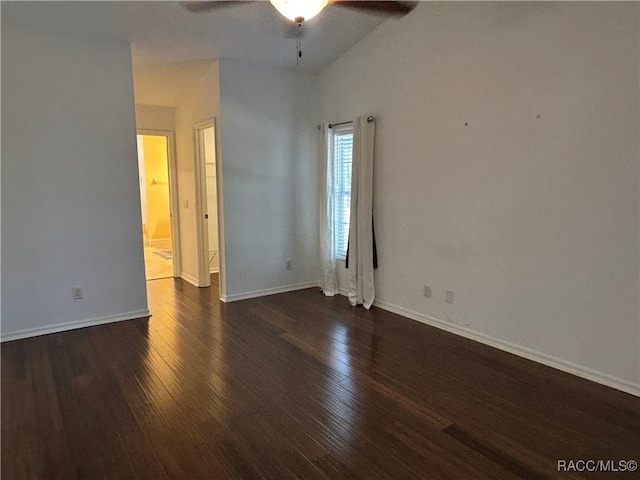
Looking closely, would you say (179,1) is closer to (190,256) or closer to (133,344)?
(133,344)

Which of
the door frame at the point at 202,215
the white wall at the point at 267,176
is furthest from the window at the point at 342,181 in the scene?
the door frame at the point at 202,215

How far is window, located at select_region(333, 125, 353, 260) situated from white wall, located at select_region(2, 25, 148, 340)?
2180mm

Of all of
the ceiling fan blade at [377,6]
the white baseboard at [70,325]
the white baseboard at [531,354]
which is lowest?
the white baseboard at [70,325]

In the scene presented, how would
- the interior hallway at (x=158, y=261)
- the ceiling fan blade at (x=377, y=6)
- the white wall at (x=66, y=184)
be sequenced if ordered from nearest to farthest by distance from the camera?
1. the ceiling fan blade at (x=377, y=6)
2. the white wall at (x=66, y=184)
3. the interior hallway at (x=158, y=261)

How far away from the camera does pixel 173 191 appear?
19.8ft

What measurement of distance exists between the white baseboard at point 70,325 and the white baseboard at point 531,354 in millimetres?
2670

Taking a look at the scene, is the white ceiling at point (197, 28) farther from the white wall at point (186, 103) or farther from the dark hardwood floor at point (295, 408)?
the dark hardwood floor at point (295, 408)

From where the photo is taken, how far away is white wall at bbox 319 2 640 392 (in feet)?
8.86

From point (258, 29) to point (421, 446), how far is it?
147 inches

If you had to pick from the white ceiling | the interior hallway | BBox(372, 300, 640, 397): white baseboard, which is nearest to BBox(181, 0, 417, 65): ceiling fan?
the white ceiling

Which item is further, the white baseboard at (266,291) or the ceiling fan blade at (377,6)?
the white baseboard at (266,291)

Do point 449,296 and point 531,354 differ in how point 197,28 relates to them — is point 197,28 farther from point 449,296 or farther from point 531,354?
point 531,354

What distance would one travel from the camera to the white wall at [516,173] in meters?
2.70

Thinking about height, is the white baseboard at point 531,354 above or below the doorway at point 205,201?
below
